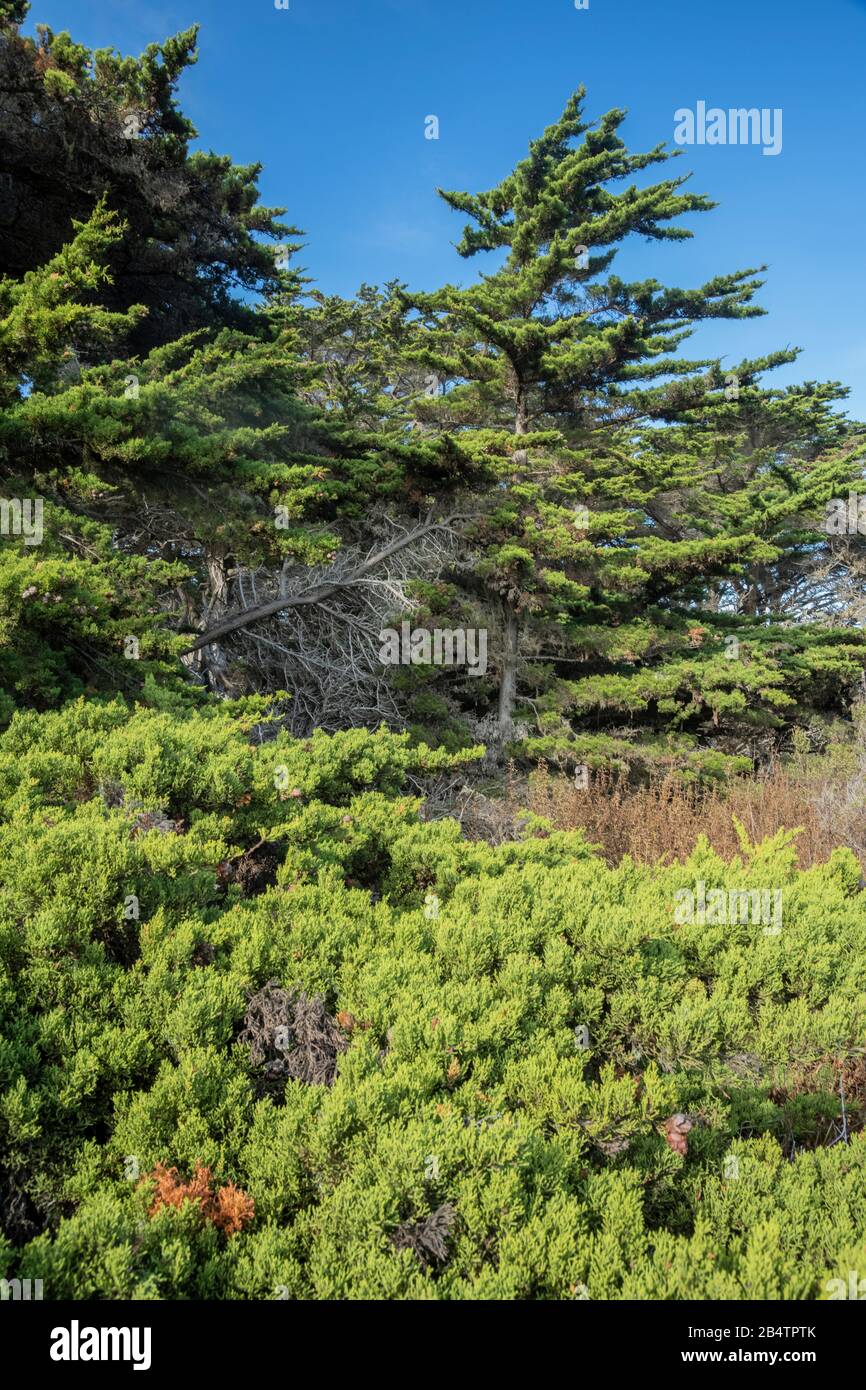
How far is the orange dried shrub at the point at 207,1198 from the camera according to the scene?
1896mm

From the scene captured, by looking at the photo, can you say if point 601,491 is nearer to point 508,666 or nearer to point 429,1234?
point 508,666

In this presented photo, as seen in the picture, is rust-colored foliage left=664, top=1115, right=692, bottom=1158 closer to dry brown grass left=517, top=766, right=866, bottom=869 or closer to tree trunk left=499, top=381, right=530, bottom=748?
dry brown grass left=517, top=766, right=866, bottom=869

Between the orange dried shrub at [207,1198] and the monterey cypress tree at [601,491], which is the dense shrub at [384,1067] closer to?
the orange dried shrub at [207,1198]

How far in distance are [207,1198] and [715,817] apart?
21.3ft

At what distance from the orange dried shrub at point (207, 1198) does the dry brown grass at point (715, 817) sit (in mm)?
4411

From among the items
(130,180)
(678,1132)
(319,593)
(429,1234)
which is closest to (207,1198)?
(429,1234)

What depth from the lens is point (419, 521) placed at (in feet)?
35.4

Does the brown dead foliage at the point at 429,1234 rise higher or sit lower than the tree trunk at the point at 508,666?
lower

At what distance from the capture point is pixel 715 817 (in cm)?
738

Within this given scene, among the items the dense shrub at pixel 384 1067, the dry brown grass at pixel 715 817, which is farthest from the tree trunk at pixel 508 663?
the dense shrub at pixel 384 1067

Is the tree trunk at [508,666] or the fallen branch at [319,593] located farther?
the tree trunk at [508,666]
